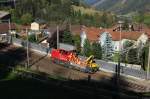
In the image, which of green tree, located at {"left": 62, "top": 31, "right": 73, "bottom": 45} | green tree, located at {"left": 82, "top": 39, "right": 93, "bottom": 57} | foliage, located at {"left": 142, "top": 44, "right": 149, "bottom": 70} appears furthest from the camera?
green tree, located at {"left": 62, "top": 31, "right": 73, "bottom": 45}

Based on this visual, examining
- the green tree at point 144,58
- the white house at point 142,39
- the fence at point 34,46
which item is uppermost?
the white house at point 142,39

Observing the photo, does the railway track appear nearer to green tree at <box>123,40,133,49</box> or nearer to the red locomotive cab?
the red locomotive cab

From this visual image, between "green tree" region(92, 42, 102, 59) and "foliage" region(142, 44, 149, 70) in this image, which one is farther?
"green tree" region(92, 42, 102, 59)

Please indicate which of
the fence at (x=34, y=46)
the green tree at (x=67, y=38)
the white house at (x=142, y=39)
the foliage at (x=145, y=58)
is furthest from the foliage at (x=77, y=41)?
the foliage at (x=145, y=58)

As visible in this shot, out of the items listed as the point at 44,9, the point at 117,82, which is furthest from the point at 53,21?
the point at 117,82

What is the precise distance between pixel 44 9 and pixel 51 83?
12798 cm

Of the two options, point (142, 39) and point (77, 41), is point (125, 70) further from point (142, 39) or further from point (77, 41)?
point (77, 41)

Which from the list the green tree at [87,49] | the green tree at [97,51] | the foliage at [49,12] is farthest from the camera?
the foliage at [49,12]

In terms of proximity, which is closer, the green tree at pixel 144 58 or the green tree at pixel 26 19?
the green tree at pixel 144 58

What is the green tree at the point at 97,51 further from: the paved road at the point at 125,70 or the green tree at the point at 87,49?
the paved road at the point at 125,70

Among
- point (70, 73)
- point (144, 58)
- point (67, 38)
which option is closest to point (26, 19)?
point (67, 38)

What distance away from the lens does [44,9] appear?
586 ft

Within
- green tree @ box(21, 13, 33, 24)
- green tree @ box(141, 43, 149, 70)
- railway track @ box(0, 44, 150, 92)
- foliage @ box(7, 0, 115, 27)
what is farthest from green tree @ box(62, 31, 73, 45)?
foliage @ box(7, 0, 115, 27)

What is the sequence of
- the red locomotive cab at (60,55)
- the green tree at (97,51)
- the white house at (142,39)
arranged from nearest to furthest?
1. the red locomotive cab at (60,55)
2. the green tree at (97,51)
3. the white house at (142,39)
